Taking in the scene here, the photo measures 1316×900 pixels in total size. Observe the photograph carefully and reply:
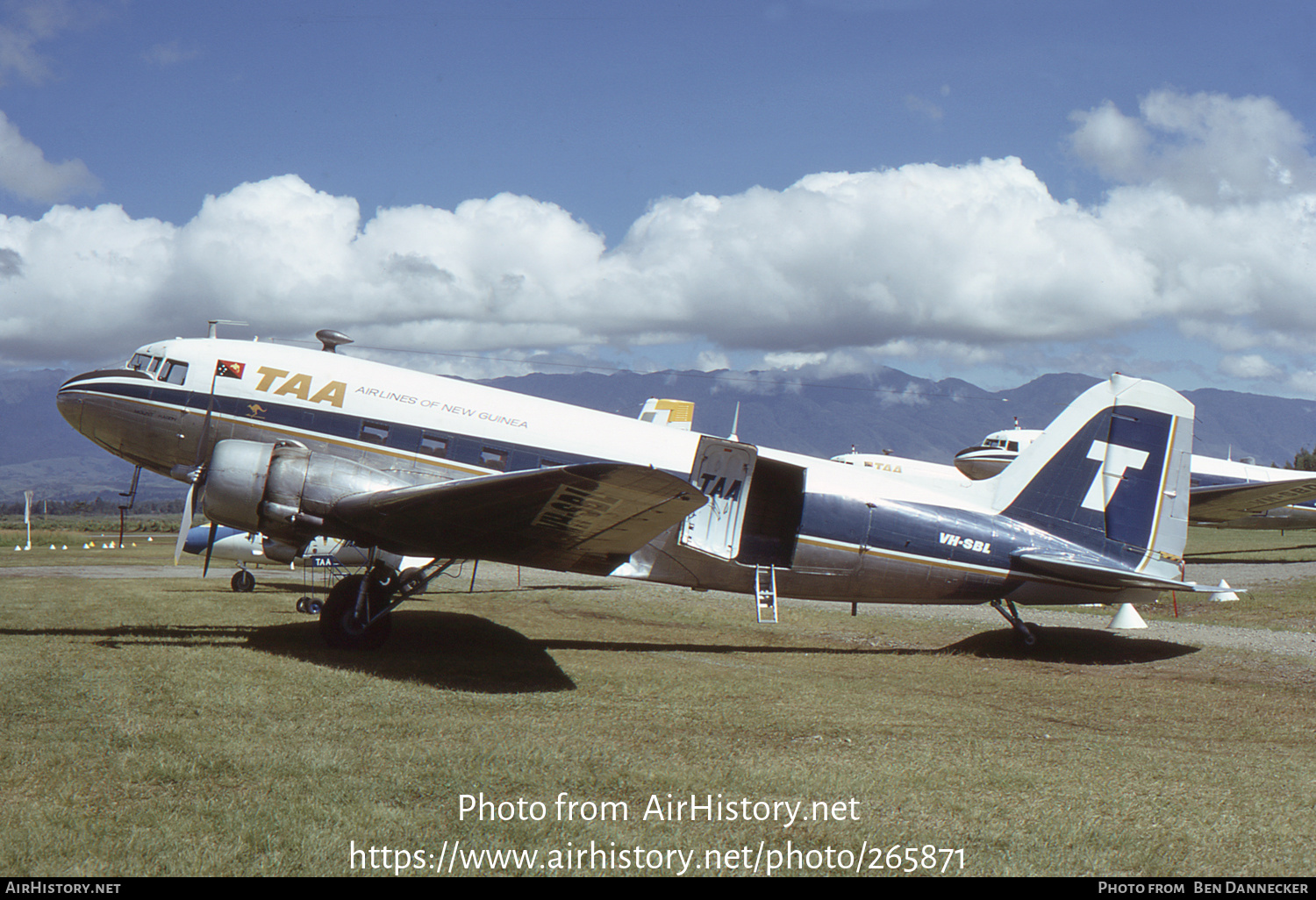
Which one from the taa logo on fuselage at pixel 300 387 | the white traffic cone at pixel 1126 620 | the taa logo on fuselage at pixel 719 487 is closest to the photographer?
the taa logo on fuselage at pixel 300 387

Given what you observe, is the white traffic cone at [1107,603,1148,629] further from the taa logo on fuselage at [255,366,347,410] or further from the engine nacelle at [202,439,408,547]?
the taa logo on fuselage at [255,366,347,410]

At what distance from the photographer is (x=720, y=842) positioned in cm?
512

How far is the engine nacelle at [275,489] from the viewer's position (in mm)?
10625

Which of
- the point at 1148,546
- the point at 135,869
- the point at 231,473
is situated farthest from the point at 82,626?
the point at 1148,546

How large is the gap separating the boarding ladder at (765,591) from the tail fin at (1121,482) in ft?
13.6

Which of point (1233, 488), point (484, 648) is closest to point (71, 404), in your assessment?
point (484, 648)

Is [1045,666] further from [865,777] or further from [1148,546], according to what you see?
[865,777]

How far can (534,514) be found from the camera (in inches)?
396

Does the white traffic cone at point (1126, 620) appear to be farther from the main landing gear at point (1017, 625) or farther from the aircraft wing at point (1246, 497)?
the aircraft wing at point (1246, 497)

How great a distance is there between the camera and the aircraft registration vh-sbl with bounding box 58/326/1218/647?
10914mm

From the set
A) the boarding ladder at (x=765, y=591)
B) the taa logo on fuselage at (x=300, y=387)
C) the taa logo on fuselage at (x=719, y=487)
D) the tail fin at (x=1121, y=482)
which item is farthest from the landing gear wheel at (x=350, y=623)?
the tail fin at (x=1121, y=482)

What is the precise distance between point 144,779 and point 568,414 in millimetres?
8067

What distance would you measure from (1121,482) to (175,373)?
48.7 ft

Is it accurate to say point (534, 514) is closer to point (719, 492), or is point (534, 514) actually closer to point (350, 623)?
point (350, 623)
